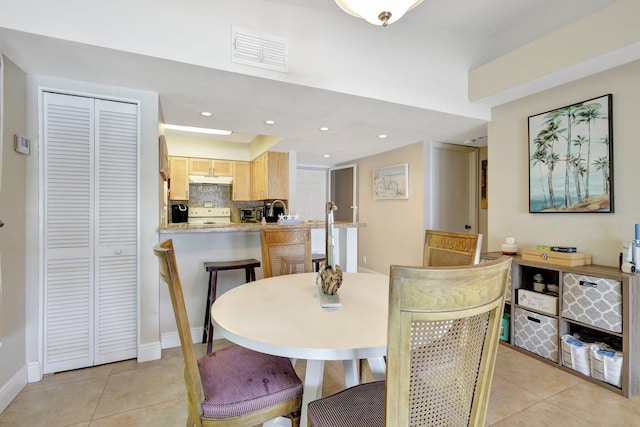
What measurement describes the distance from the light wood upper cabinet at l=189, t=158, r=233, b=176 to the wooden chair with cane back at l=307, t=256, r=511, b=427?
5124 millimetres

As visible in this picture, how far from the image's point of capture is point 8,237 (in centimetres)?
182

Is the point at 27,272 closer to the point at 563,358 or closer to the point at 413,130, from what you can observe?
the point at 413,130

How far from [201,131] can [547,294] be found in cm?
457

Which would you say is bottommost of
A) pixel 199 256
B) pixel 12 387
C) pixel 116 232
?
pixel 12 387

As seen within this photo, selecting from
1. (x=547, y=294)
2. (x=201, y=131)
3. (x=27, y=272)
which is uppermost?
(x=201, y=131)

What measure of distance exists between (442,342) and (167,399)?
1.83 metres

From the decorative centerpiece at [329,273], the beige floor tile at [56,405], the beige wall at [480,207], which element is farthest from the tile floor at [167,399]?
the beige wall at [480,207]

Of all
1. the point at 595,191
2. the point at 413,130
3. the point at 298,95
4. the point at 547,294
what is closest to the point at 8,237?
the point at 298,95

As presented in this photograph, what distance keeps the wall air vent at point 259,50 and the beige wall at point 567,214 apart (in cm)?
226

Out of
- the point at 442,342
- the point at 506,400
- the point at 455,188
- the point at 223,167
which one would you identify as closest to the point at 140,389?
the point at 442,342

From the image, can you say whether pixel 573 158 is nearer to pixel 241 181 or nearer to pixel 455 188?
pixel 455 188

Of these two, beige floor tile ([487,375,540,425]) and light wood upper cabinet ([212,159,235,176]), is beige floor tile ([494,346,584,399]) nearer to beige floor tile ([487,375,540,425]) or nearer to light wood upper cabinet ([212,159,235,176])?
beige floor tile ([487,375,540,425])

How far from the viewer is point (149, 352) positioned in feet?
7.60

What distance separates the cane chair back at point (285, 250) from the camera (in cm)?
217
